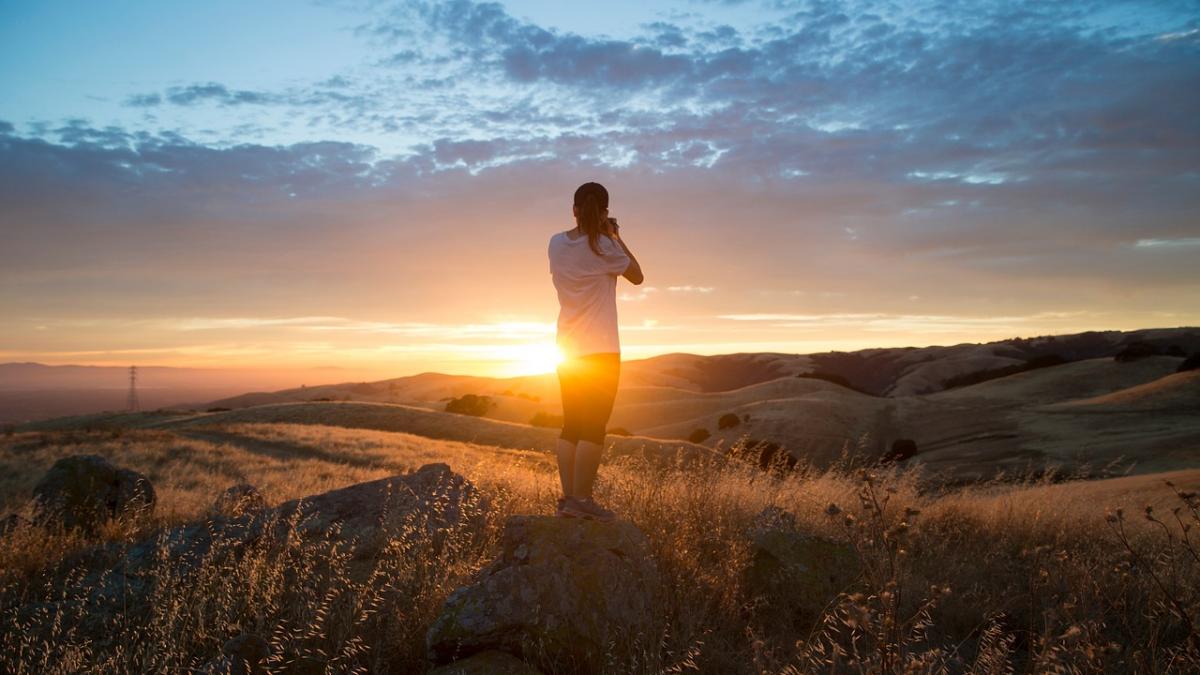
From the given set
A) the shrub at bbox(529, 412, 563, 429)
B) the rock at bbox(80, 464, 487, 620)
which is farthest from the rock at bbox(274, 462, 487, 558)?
the shrub at bbox(529, 412, 563, 429)

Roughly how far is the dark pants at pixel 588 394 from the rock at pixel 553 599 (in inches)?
37.6

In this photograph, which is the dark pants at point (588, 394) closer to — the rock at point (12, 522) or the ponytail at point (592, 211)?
the ponytail at point (592, 211)

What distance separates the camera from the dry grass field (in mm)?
3389

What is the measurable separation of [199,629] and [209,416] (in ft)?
156

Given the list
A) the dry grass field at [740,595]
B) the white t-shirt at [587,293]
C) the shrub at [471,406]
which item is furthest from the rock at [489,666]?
the shrub at [471,406]

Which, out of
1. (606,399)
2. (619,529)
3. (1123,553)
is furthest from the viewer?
(1123,553)

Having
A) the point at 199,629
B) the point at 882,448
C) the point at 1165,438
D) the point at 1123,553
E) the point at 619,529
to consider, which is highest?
the point at 619,529

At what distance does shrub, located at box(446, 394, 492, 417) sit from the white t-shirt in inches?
2087

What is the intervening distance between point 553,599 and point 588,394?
1.68 metres

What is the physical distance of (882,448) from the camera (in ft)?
135

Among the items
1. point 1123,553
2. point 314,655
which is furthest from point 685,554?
point 1123,553

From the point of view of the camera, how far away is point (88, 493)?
9.06 meters

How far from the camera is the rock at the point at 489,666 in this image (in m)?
3.40

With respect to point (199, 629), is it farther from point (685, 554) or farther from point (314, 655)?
point (685, 554)
